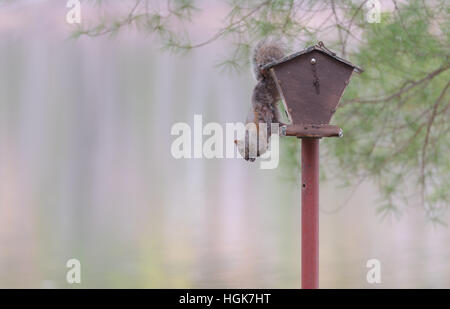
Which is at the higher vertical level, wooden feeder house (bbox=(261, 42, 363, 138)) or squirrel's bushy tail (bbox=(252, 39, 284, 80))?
squirrel's bushy tail (bbox=(252, 39, 284, 80))

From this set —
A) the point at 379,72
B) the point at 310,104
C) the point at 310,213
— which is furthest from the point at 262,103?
the point at 379,72

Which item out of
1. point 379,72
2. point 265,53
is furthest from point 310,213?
point 379,72

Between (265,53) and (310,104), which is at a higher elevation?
(265,53)

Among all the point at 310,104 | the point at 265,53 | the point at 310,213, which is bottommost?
the point at 310,213

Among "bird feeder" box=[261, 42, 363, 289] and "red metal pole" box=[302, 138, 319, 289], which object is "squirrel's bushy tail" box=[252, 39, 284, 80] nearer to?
"bird feeder" box=[261, 42, 363, 289]

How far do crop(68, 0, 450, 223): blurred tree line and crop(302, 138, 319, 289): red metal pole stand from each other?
27.6 inches

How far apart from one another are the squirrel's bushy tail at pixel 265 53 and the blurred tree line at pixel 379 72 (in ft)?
1.65

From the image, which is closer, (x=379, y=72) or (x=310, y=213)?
(x=310, y=213)

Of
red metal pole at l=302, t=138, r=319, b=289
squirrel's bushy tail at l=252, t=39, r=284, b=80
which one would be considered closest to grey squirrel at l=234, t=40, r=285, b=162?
squirrel's bushy tail at l=252, t=39, r=284, b=80

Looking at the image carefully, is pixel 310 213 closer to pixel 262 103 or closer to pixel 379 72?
pixel 262 103

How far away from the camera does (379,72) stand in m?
3.04

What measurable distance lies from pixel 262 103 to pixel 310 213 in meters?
0.37

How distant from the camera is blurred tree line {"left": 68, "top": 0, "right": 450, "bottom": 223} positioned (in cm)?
249
